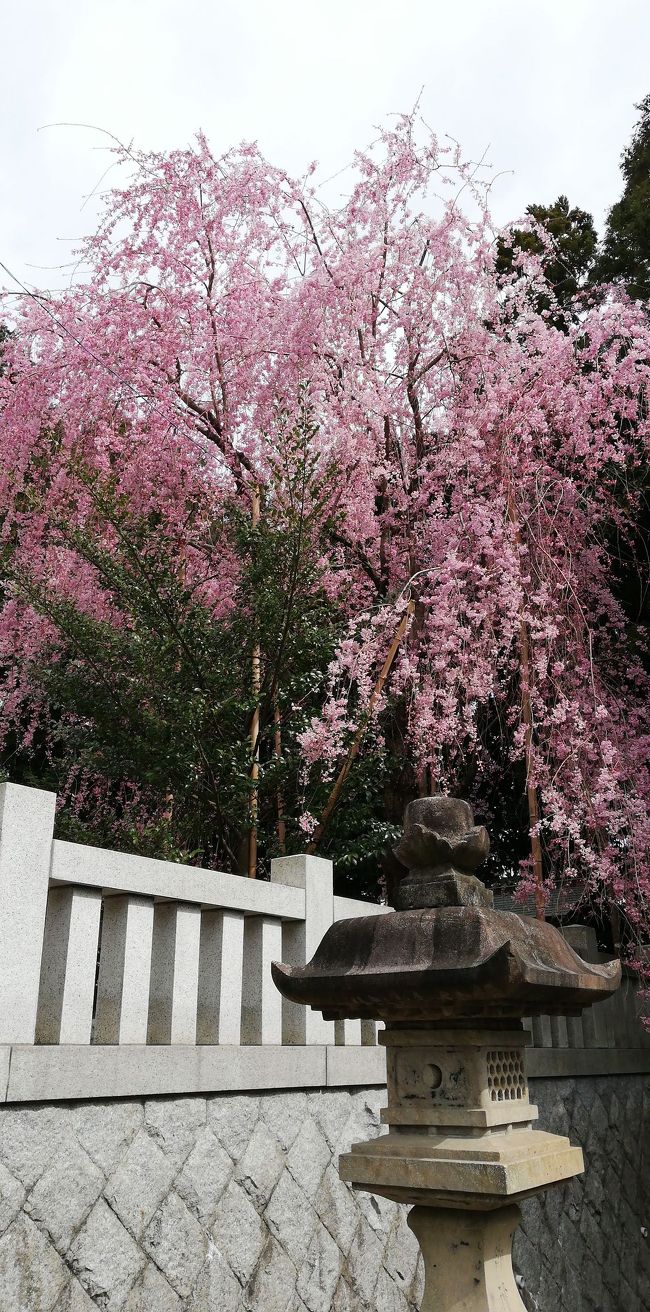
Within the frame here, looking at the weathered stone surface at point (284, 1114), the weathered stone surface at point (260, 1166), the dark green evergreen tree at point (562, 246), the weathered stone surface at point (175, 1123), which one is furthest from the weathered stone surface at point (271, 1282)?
the dark green evergreen tree at point (562, 246)

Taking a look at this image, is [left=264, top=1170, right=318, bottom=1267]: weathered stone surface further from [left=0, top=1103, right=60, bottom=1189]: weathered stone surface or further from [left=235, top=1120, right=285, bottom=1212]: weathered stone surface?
[left=0, top=1103, right=60, bottom=1189]: weathered stone surface

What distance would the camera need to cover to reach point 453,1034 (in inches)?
110

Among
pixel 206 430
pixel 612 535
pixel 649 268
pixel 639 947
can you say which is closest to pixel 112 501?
pixel 206 430

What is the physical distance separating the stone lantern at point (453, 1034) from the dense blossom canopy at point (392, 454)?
178 inches

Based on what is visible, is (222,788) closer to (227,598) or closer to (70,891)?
(227,598)

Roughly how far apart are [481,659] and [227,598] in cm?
235

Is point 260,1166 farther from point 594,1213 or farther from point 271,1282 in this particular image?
point 594,1213

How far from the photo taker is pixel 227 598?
8.31 meters

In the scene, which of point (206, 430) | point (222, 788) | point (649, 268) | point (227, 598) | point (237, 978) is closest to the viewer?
point (237, 978)

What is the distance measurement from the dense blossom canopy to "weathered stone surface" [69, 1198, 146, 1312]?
4.48m

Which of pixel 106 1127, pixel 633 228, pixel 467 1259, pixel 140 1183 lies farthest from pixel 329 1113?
pixel 633 228

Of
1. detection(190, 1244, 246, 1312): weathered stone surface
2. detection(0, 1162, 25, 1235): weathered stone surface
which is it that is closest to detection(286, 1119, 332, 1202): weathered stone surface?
detection(190, 1244, 246, 1312): weathered stone surface

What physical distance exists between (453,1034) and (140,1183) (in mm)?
1501

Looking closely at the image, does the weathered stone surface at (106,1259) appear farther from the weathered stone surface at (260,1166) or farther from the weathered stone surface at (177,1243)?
A: the weathered stone surface at (260,1166)
